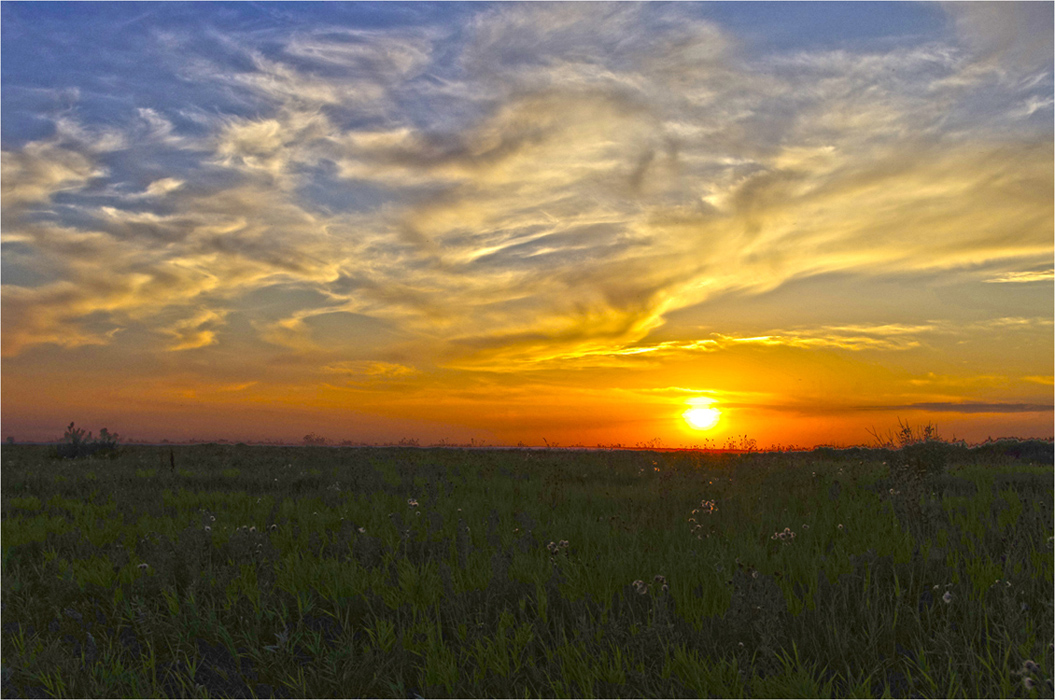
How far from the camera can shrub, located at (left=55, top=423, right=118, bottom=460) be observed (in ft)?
73.9

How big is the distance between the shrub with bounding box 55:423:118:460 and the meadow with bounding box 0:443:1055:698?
1579cm

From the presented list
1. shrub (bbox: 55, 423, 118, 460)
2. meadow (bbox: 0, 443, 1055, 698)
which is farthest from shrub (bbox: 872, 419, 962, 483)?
shrub (bbox: 55, 423, 118, 460)

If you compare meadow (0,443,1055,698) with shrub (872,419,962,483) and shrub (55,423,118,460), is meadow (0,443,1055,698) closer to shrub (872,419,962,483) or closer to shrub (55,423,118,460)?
shrub (872,419,962,483)

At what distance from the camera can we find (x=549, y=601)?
5.19 meters

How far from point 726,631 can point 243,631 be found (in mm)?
3669

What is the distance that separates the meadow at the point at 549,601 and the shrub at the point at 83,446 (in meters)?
15.8

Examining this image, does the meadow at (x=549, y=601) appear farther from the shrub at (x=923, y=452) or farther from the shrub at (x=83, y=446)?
the shrub at (x=83, y=446)

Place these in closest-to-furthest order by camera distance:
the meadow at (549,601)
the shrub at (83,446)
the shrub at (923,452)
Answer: the meadow at (549,601), the shrub at (923,452), the shrub at (83,446)

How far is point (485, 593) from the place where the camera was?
5211mm

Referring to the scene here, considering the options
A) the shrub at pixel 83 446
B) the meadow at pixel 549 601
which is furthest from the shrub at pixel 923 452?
the shrub at pixel 83 446

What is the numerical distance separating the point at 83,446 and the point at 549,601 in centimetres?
2398

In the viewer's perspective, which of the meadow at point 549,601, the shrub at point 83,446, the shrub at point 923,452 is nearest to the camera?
the meadow at point 549,601

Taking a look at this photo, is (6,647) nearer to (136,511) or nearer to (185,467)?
(136,511)

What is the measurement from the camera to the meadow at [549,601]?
4059 mm
